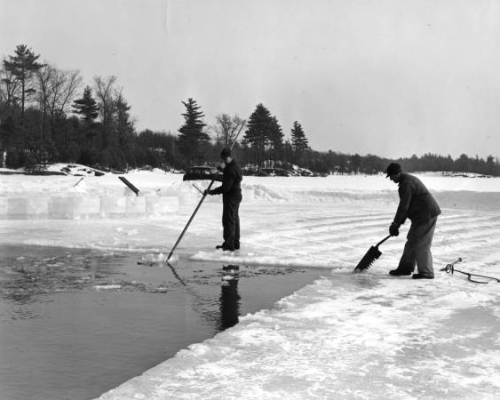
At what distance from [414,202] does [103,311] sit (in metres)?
4.04

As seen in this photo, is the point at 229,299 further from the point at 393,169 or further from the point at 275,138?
the point at 275,138

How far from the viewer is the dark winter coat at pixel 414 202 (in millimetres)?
7543

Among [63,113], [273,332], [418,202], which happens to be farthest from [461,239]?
[63,113]

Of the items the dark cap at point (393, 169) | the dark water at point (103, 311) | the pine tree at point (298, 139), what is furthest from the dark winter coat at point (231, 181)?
the pine tree at point (298, 139)

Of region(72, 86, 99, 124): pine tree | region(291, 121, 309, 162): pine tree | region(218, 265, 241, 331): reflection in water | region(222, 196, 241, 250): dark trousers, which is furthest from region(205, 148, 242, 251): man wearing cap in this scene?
region(72, 86, 99, 124): pine tree

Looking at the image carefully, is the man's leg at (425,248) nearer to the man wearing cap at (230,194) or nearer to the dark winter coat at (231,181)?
the man wearing cap at (230,194)

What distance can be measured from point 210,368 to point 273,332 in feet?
3.52

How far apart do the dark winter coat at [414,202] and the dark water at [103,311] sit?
1.41 metres

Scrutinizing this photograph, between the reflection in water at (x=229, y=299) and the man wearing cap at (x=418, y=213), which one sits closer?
the reflection in water at (x=229, y=299)

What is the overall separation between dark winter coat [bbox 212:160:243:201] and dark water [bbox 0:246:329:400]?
1366 millimetres

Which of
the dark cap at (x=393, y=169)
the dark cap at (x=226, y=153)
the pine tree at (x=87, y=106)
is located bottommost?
the dark cap at (x=393, y=169)

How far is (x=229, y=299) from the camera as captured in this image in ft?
21.4

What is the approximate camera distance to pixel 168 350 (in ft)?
15.0

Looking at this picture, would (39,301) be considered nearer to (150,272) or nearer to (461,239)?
(150,272)
